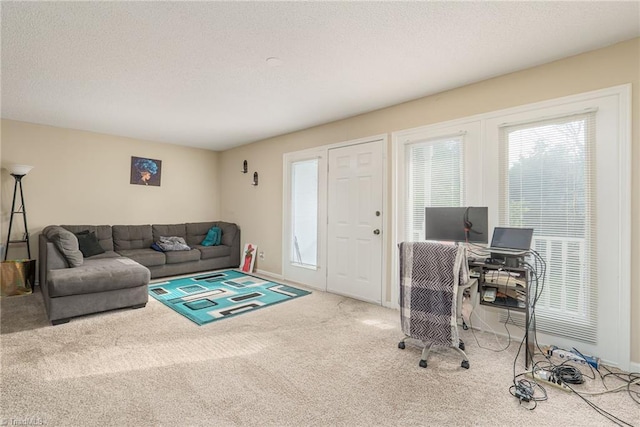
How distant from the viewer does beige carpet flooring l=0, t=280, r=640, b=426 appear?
1.68 meters

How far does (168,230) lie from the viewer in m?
5.59

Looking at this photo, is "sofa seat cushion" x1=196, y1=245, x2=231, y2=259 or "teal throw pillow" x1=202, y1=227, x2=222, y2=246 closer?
"sofa seat cushion" x1=196, y1=245, x2=231, y2=259

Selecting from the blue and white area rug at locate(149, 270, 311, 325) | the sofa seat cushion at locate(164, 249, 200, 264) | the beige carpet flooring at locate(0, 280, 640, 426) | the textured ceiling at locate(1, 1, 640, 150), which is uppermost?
the textured ceiling at locate(1, 1, 640, 150)

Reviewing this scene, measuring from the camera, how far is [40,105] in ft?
12.1

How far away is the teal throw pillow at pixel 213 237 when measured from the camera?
→ 573 centimetres

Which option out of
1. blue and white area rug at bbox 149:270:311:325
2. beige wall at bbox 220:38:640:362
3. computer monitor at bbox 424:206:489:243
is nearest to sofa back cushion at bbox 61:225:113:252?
blue and white area rug at bbox 149:270:311:325

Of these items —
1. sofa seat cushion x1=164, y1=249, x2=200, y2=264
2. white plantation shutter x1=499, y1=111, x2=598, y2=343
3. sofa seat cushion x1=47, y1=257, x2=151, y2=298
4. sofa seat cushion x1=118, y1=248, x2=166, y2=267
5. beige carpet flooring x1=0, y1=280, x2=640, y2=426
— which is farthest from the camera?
sofa seat cushion x1=164, y1=249, x2=200, y2=264

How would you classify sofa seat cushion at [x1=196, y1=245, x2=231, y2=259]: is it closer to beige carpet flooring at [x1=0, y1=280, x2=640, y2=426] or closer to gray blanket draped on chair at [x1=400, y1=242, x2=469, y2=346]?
beige carpet flooring at [x1=0, y1=280, x2=640, y2=426]

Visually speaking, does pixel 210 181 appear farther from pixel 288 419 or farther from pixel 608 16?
pixel 608 16

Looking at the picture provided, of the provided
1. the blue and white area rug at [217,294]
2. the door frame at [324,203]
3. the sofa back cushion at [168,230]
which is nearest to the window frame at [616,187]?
the door frame at [324,203]

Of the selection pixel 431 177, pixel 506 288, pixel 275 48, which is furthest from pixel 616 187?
pixel 275 48

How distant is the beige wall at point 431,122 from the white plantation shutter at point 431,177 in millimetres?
254

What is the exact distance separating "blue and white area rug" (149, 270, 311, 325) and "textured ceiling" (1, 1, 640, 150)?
2.41 metres

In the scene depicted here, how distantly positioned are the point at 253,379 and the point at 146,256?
11.4 ft
